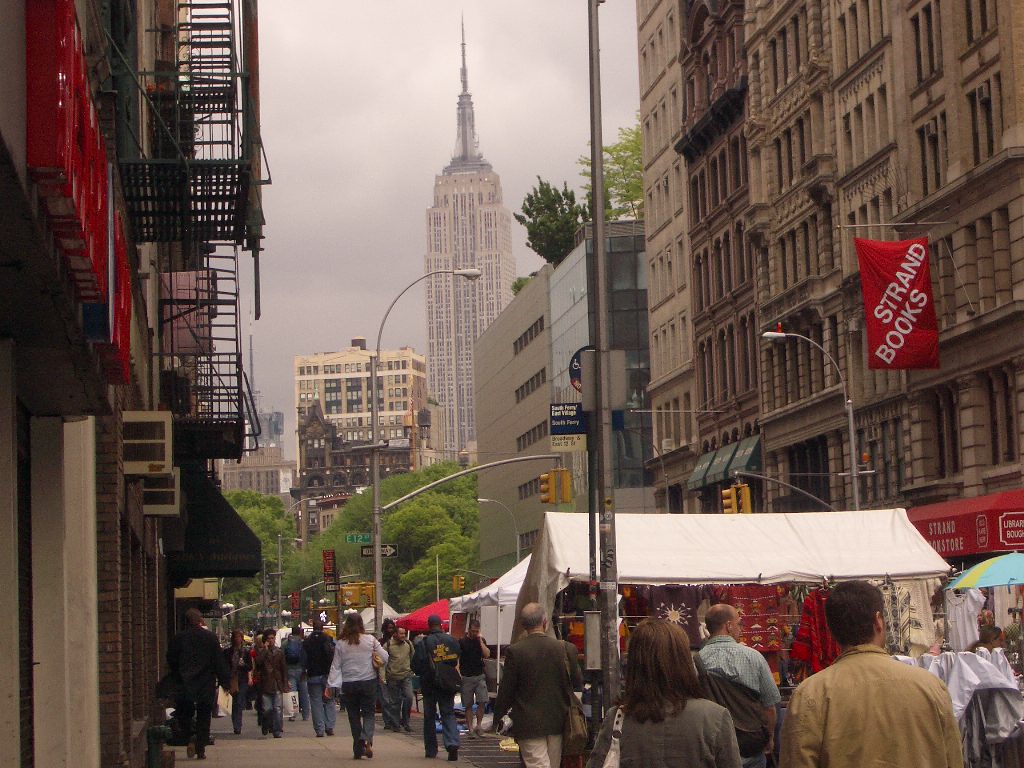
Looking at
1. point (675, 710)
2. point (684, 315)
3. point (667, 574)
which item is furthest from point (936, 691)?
point (684, 315)

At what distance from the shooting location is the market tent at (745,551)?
2014 centimetres

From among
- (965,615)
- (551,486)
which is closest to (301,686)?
(551,486)

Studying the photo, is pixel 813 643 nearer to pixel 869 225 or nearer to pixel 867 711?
pixel 867 711

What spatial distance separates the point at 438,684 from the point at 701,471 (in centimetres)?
4562

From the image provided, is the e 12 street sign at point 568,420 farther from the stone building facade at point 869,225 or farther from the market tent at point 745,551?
the stone building facade at point 869,225

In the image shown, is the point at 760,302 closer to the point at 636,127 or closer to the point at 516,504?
the point at 636,127

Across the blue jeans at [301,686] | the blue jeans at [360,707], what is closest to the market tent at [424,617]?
the blue jeans at [301,686]

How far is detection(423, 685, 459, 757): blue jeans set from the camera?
2211 centimetres

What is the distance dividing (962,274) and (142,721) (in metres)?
29.0

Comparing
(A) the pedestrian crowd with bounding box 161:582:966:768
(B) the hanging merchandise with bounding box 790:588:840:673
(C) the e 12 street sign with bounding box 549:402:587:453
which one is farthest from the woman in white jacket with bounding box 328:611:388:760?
(B) the hanging merchandise with bounding box 790:588:840:673

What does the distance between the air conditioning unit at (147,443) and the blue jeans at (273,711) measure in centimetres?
1121

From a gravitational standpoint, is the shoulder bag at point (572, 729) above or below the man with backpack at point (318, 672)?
above

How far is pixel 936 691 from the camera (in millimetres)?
6426

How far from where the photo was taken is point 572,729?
13656mm
